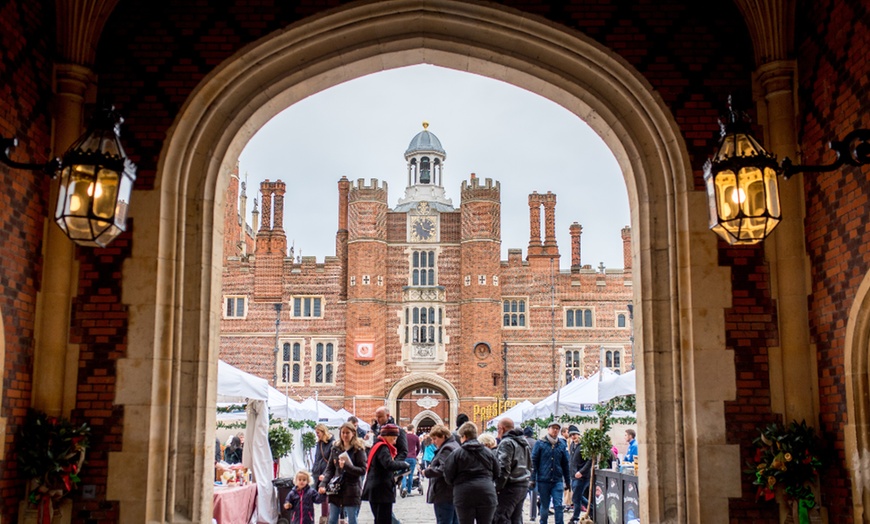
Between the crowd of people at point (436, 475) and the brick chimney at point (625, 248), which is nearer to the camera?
the crowd of people at point (436, 475)

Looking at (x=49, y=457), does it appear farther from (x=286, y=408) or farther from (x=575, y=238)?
(x=575, y=238)

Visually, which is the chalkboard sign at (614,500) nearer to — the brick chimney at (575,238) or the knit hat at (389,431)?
the knit hat at (389,431)

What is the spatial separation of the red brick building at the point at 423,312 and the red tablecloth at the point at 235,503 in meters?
23.8

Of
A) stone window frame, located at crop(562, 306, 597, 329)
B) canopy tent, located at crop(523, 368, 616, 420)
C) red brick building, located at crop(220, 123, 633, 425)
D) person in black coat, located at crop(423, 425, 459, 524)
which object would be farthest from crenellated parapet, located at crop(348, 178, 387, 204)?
person in black coat, located at crop(423, 425, 459, 524)

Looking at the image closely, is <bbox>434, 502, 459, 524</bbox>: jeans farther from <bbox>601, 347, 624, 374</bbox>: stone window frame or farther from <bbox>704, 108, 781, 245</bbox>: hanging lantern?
<bbox>601, 347, 624, 374</bbox>: stone window frame

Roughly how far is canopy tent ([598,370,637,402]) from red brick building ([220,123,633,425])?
21.4 metres

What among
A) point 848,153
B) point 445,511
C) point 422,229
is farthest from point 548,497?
point 422,229

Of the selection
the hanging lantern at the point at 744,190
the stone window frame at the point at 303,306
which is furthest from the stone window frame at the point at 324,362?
the hanging lantern at the point at 744,190

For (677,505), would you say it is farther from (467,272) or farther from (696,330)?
(467,272)

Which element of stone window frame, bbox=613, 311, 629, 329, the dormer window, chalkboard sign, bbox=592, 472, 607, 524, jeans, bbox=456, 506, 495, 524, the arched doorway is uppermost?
the dormer window

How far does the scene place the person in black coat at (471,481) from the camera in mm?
6707

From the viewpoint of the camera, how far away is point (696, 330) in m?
6.08

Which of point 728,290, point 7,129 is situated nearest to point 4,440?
point 7,129

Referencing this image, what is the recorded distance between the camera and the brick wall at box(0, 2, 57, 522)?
5.47m
